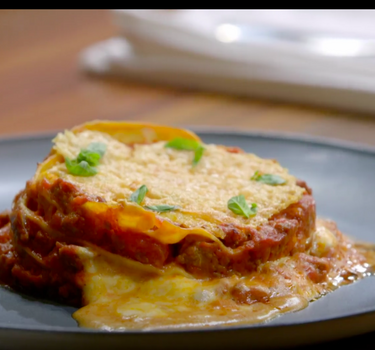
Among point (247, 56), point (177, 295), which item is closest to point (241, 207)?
point (177, 295)

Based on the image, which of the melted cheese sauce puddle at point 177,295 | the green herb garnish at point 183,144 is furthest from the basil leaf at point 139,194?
the green herb garnish at point 183,144

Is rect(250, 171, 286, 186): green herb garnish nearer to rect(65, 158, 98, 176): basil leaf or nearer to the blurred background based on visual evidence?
rect(65, 158, 98, 176): basil leaf

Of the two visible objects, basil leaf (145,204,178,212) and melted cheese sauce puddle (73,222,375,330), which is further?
basil leaf (145,204,178,212)

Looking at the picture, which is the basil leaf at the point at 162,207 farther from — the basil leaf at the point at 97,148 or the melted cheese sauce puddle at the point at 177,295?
the basil leaf at the point at 97,148

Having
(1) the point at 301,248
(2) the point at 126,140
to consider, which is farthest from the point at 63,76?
(1) the point at 301,248

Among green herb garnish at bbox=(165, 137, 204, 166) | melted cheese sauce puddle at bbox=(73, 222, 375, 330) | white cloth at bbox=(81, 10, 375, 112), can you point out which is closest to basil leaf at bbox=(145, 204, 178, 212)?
melted cheese sauce puddle at bbox=(73, 222, 375, 330)

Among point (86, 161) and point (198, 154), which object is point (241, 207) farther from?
point (86, 161)
